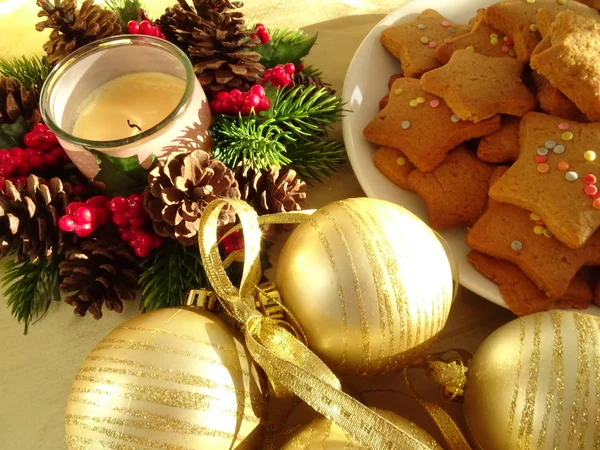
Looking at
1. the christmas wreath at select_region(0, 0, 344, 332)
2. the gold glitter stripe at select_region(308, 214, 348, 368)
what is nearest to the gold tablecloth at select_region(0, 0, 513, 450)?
the christmas wreath at select_region(0, 0, 344, 332)

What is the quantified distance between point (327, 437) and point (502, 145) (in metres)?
0.41

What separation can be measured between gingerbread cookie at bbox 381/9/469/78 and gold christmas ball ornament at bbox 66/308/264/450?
475 mm

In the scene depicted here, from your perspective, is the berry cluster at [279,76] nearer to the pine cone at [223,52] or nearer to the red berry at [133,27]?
the pine cone at [223,52]

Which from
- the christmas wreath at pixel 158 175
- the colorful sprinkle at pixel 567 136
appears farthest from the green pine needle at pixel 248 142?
the colorful sprinkle at pixel 567 136

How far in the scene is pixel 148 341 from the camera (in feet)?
1.44

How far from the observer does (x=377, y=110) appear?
2.44 feet

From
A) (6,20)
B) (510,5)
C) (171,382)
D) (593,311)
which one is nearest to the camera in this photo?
(171,382)

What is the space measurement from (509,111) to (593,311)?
0.25 metres

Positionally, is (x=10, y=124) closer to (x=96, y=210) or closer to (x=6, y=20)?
(x=96, y=210)

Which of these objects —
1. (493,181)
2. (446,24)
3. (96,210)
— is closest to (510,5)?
(446,24)

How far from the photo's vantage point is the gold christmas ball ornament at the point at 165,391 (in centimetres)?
41

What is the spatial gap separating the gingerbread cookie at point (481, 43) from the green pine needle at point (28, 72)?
0.54m

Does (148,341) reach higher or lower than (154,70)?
lower

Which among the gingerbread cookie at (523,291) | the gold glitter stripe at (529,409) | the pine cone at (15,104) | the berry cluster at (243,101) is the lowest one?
the gingerbread cookie at (523,291)
